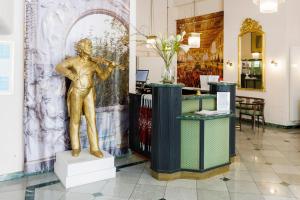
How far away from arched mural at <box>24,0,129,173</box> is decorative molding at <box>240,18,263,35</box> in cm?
541

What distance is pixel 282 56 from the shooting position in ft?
30.1

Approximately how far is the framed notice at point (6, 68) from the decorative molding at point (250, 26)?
299 inches

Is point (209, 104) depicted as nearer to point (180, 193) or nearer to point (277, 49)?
point (180, 193)

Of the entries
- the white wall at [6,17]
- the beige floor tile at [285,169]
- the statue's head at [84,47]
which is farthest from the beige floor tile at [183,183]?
the white wall at [6,17]

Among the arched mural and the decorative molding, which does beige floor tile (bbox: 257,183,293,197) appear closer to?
the arched mural

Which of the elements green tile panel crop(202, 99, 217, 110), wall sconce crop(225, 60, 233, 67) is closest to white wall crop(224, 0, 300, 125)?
wall sconce crop(225, 60, 233, 67)

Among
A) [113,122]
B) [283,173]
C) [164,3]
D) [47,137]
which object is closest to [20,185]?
[47,137]

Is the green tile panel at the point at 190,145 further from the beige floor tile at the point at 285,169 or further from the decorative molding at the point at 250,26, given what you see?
the decorative molding at the point at 250,26

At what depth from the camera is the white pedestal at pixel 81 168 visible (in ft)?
14.9

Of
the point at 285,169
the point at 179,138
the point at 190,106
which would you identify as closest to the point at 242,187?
the point at 179,138

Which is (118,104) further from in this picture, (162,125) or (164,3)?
(164,3)

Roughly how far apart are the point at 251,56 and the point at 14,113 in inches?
306

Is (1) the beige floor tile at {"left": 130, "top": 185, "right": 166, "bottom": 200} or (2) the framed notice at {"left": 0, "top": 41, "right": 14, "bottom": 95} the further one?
(2) the framed notice at {"left": 0, "top": 41, "right": 14, "bottom": 95}

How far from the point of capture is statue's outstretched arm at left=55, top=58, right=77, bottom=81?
4.67 m
